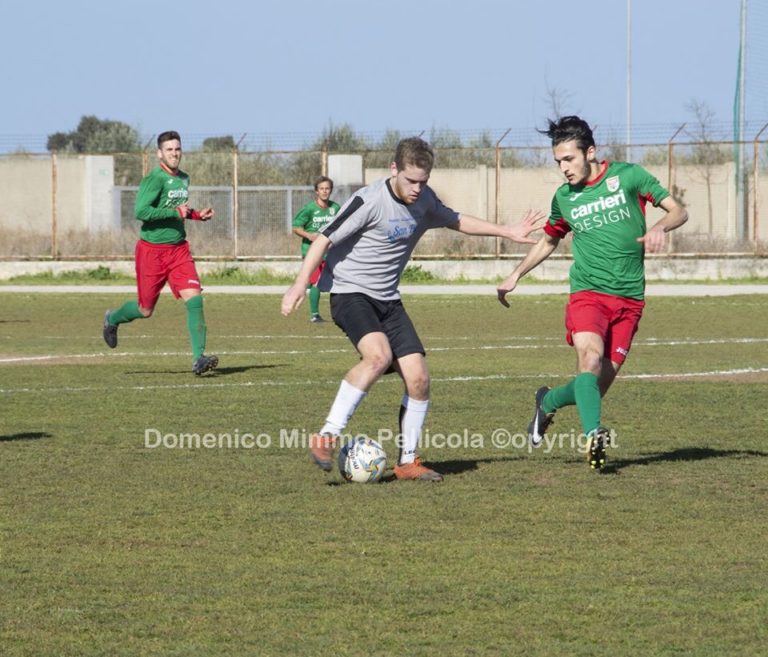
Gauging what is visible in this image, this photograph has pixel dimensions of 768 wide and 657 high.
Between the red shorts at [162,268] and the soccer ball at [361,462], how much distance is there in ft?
21.9

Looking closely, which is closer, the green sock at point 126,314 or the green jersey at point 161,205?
the green jersey at point 161,205

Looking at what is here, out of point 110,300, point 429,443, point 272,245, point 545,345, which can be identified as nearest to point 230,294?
point 110,300

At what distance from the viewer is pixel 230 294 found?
29984 mm

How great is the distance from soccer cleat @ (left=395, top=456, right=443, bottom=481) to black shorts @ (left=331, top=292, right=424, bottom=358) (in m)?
0.62

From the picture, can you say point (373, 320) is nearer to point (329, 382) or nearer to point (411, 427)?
point (411, 427)

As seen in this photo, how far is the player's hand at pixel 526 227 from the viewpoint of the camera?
8.92 meters

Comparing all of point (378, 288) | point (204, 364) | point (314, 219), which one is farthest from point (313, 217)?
point (378, 288)

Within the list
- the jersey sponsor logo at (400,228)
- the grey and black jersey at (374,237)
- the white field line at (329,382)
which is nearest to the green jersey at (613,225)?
the grey and black jersey at (374,237)

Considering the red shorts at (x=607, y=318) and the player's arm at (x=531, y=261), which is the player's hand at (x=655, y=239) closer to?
the red shorts at (x=607, y=318)

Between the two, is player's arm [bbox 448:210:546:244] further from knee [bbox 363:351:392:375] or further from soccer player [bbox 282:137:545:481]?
knee [bbox 363:351:392:375]

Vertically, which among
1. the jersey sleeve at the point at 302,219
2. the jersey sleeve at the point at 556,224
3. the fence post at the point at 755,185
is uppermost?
the fence post at the point at 755,185

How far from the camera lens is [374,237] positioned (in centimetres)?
853

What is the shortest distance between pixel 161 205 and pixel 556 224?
247 inches

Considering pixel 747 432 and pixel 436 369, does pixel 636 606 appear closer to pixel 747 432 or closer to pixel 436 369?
pixel 747 432
